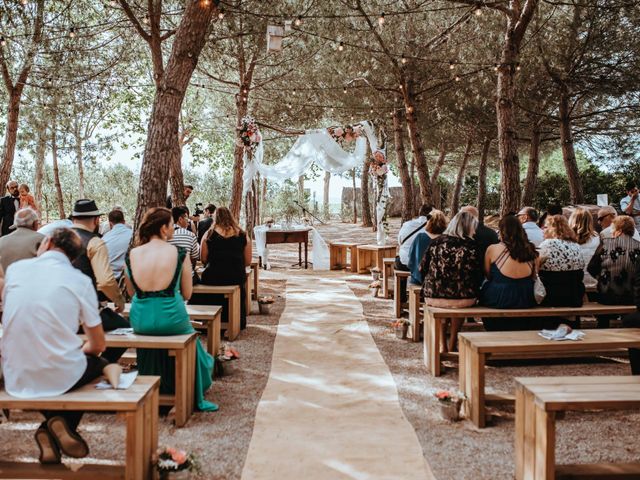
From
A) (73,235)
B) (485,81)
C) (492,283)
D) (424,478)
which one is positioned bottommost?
(424,478)

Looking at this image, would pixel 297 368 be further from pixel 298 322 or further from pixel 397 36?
pixel 397 36

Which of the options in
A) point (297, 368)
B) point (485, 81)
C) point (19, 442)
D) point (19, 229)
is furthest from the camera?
point (485, 81)

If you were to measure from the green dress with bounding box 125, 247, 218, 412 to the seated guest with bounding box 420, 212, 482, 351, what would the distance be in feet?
6.79

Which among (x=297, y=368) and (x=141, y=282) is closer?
(x=141, y=282)

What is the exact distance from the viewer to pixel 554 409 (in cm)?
242

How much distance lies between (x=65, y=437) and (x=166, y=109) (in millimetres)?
4497

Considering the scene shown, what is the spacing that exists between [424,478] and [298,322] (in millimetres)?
3963

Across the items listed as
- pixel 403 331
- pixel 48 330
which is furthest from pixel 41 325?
pixel 403 331

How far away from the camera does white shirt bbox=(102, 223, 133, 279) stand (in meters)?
5.43

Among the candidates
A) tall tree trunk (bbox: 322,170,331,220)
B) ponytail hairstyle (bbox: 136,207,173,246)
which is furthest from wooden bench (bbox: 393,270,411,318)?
tall tree trunk (bbox: 322,170,331,220)

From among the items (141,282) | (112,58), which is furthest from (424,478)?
(112,58)

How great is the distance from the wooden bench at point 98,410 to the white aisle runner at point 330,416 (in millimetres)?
585

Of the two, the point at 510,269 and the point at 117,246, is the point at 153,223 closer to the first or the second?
the point at 117,246

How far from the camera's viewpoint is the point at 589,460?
9.88 ft
